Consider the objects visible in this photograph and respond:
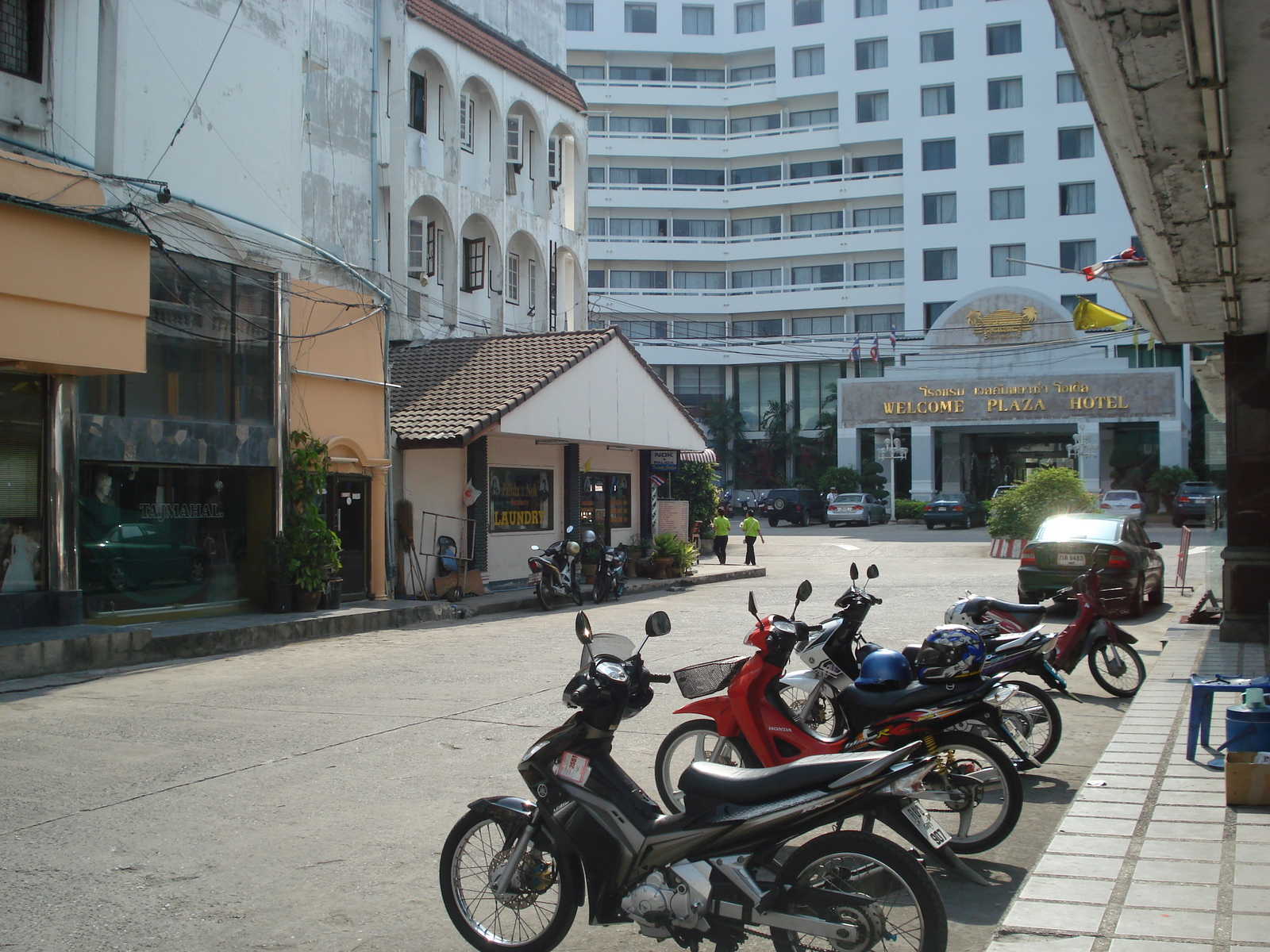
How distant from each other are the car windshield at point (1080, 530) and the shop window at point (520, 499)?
33.7 ft

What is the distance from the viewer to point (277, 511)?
1620 cm

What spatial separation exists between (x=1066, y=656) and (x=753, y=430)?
56.3 meters

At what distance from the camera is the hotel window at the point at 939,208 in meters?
59.2

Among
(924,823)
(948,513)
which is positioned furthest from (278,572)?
(948,513)

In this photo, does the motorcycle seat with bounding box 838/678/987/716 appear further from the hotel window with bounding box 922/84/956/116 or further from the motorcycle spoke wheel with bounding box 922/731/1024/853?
the hotel window with bounding box 922/84/956/116

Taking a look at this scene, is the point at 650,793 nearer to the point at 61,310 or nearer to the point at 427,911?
the point at 427,911

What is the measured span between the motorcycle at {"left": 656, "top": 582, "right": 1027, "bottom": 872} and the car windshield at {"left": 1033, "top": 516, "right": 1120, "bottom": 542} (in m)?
10.3

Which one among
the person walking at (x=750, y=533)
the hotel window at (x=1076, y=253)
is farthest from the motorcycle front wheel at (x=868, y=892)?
the hotel window at (x=1076, y=253)

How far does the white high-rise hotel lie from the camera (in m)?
56.8

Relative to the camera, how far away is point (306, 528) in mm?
16125

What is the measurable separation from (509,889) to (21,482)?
1087 cm

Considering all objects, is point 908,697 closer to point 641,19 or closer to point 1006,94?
point 1006,94

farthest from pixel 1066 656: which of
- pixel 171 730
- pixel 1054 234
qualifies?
pixel 1054 234

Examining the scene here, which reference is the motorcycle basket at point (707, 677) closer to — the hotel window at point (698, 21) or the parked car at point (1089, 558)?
the parked car at point (1089, 558)
